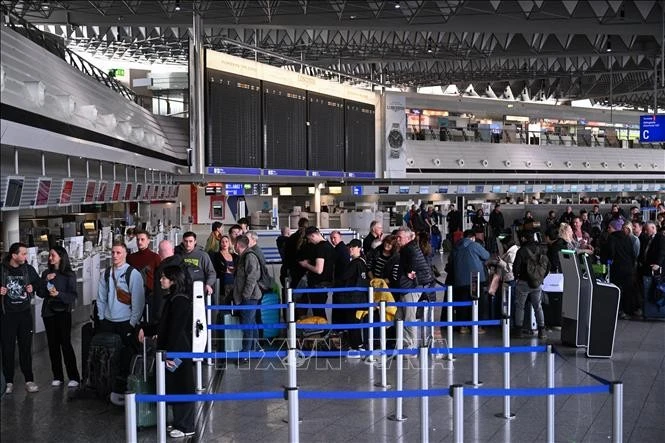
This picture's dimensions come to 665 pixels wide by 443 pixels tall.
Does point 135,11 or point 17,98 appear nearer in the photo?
point 17,98

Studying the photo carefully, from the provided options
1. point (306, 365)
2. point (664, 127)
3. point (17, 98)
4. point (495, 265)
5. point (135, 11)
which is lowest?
point (306, 365)

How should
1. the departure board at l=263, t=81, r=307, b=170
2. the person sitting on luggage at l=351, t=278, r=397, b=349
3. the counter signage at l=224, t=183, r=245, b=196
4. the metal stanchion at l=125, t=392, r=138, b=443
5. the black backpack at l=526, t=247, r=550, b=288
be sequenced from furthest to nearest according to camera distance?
the counter signage at l=224, t=183, r=245, b=196, the departure board at l=263, t=81, r=307, b=170, the black backpack at l=526, t=247, r=550, b=288, the person sitting on luggage at l=351, t=278, r=397, b=349, the metal stanchion at l=125, t=392, r=138, b=443

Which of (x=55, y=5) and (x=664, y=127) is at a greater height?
(x=55, y=5)

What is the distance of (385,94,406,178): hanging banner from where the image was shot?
23.8 meters

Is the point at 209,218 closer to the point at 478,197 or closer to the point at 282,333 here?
the point at 282,333

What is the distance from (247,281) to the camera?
386 inches

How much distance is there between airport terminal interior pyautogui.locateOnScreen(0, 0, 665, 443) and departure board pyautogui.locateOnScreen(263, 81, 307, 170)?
6 centimetres

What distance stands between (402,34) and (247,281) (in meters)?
21.2

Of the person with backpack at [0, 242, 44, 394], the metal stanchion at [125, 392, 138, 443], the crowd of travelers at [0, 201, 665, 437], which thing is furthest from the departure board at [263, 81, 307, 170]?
the metal stanchion at [125, 392, 138, 443]

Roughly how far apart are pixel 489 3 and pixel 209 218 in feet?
34.1

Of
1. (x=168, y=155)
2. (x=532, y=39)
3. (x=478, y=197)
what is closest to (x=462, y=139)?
(x=478, y=197)

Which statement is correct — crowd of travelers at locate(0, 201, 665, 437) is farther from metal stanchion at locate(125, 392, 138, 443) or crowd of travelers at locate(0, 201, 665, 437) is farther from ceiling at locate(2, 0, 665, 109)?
ceiling at locate(2, 0, 665, 109)

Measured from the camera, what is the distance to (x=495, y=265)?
12.1 meters

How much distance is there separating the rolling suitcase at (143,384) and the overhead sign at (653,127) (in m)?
23.0
